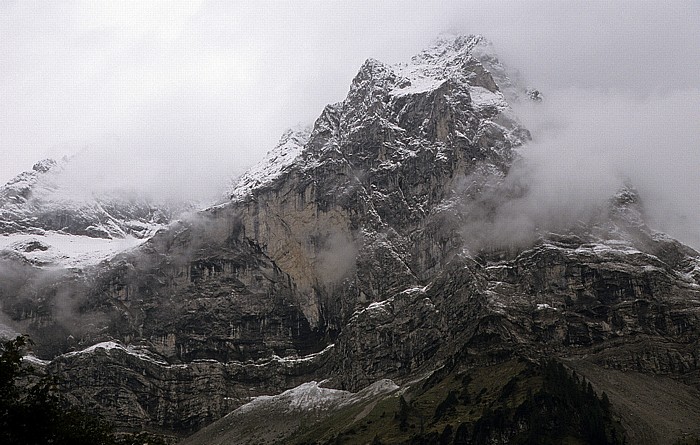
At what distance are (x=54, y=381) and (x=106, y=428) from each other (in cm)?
1698

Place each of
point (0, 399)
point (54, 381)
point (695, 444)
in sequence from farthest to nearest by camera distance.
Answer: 1. point (695, 444)
2. point (54, 381)
3. point (0, 399)

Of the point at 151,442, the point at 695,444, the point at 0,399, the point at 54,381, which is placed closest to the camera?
the point at 0,399

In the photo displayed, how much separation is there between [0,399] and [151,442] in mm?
20597

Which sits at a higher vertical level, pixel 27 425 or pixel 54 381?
pixel 54 381

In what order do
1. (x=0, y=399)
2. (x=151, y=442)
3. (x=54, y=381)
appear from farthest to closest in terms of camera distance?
(x=151, y=442)
(x=54, y=381)
(x=0, y=399)

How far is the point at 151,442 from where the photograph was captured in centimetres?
7506

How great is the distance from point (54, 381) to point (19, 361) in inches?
204

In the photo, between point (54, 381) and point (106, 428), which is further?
point (106, 428)

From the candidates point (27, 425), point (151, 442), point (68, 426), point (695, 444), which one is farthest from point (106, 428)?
point (695, 444)

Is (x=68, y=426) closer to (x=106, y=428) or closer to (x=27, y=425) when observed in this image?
(x=27, y=425)

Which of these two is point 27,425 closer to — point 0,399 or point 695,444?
point 0,399

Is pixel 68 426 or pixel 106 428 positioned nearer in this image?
pixel 68 426

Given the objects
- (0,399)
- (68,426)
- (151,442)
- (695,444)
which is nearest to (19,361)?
(0,399)

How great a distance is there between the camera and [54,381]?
207ft
